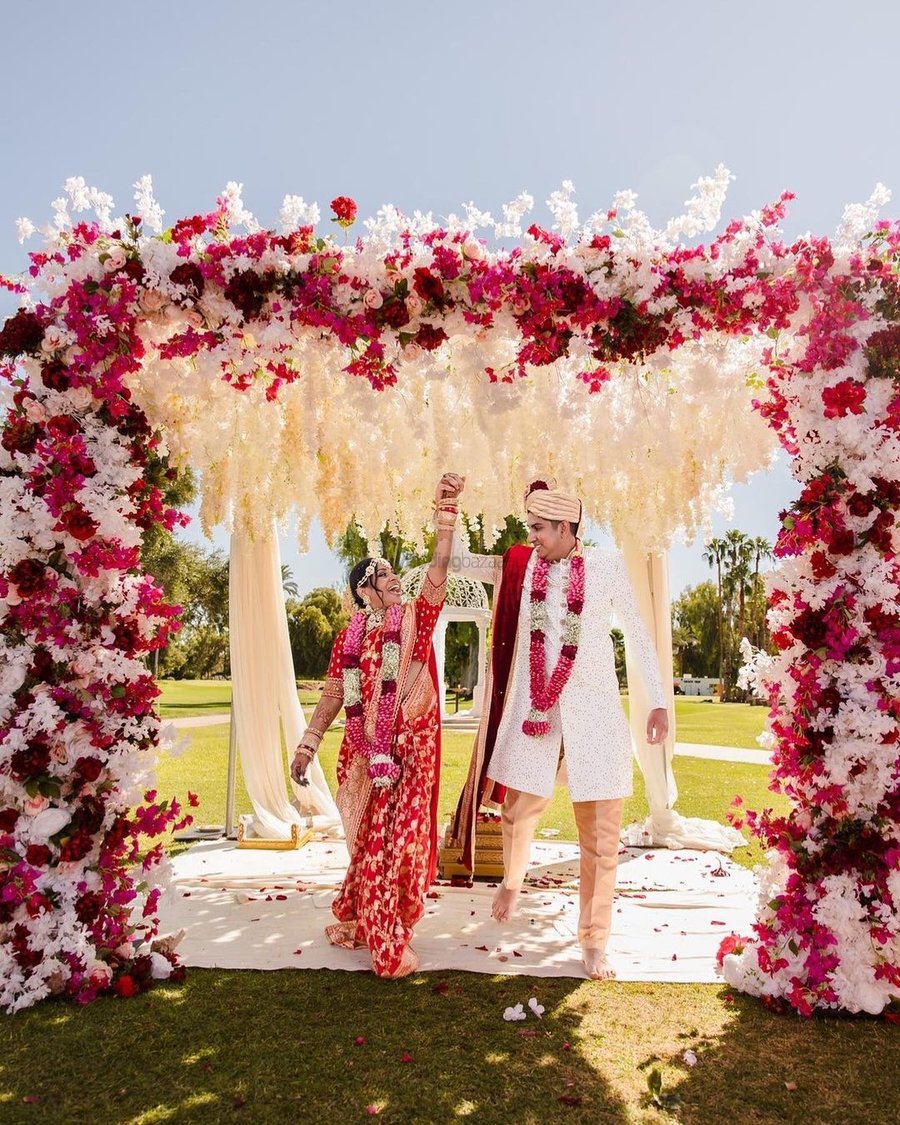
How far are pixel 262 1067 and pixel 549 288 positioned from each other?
12.2 ft

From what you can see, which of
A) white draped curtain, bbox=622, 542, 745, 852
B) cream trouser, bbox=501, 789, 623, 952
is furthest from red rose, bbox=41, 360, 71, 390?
white draped curtain, bbox=622, 542, 745, 852

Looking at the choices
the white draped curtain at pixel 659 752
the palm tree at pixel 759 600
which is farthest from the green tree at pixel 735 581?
the white draped curtain at pixel 659 752

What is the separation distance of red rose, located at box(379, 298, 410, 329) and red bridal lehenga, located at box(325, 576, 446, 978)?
4.40ft

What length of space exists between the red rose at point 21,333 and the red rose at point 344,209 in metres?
1.58

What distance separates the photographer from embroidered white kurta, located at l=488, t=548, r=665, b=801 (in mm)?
4398

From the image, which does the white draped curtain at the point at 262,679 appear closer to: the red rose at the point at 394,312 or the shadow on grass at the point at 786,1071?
the red rose at the point at 394,312

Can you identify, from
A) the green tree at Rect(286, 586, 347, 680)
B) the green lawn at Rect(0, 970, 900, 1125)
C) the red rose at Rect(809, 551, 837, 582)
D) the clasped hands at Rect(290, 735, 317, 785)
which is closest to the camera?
Result: the green lawn at Rect(0, 970, 900, 1125)

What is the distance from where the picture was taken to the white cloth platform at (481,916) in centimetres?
455

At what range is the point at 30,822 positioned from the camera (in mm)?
4070

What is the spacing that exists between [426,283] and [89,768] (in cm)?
285

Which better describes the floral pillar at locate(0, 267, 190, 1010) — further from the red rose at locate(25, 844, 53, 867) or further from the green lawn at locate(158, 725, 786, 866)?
the green lawn at locate(158, 725, 786, 866)

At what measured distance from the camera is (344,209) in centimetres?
455

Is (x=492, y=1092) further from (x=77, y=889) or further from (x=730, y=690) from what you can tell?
(x=730, y=690)

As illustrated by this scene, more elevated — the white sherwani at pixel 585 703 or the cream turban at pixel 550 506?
the cream turban at pixel 550 506
